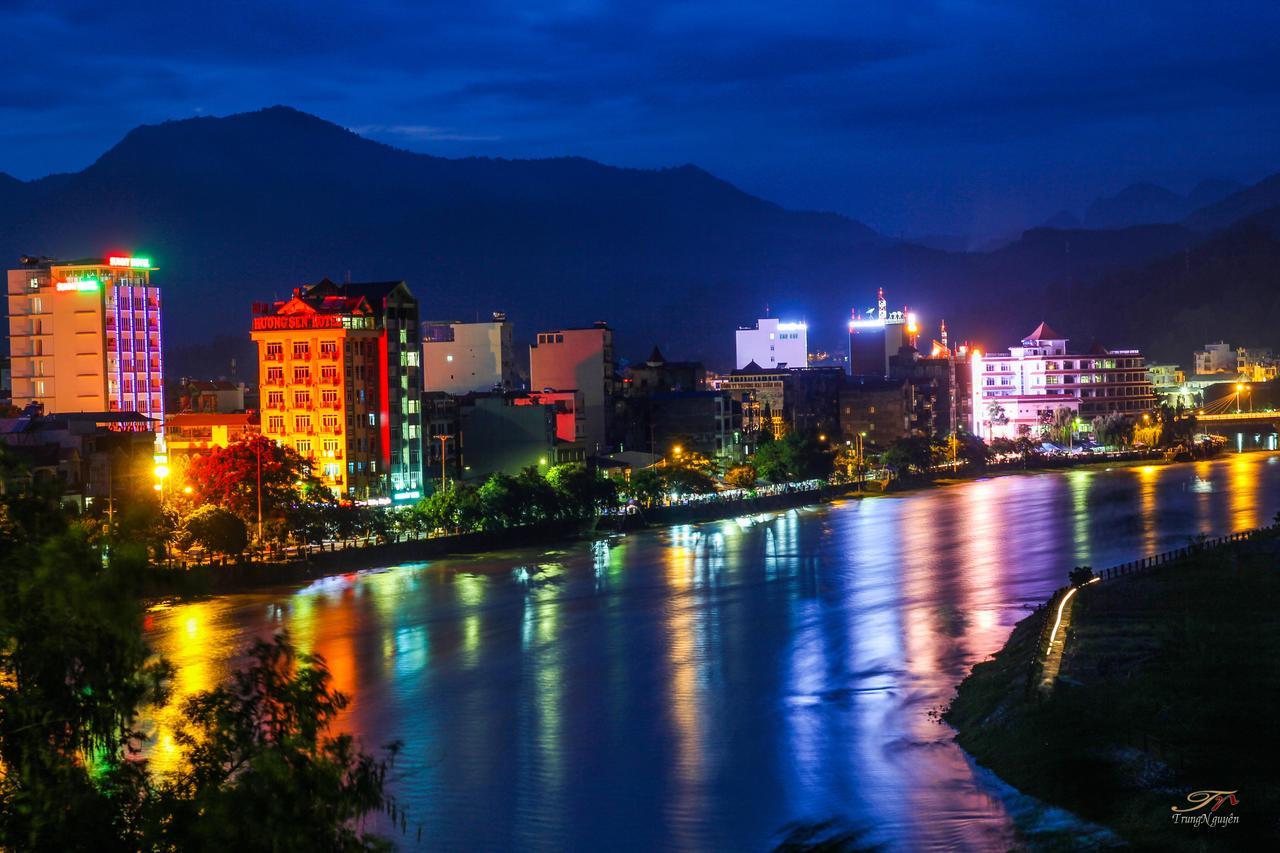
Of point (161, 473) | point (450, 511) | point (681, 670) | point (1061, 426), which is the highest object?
point (1061, 426)

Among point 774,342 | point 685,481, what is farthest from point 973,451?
point 774,342

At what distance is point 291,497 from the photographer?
36969 mm

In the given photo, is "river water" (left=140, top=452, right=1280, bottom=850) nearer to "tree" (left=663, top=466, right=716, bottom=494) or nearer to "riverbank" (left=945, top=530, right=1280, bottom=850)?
"riverbank" (left=945, top=530, right=1280, bottom=850)

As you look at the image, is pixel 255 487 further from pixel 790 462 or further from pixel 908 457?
pixel 908 457

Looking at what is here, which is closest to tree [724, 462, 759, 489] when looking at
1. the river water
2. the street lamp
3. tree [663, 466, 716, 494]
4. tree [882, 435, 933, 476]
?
tree [663, 466, 716, 494]

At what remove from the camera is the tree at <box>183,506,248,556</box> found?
111ft

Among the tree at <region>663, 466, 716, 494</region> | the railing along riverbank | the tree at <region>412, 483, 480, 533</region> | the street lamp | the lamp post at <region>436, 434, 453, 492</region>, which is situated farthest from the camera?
the tree at <region>663, 466, 716, 494</region>

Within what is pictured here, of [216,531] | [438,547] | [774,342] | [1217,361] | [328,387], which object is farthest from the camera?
[1217,361]

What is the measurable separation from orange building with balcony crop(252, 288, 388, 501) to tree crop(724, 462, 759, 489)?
1716cm

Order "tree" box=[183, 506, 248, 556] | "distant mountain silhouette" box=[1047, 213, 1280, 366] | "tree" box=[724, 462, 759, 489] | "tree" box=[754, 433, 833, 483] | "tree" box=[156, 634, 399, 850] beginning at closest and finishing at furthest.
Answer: "tree" box=[156, 634, 399, 850]
"tree" box=[183, 506, 248, 556]
"tree" box=[724, 462, 759, 489]
"tree" box=[754, 433, 833, 483]
"distant mountain silhouette" box=[1047, 213, 1280, 366]

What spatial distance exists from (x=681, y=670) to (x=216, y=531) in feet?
47.6

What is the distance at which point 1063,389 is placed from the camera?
89.9 m

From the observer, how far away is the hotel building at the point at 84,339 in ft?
156

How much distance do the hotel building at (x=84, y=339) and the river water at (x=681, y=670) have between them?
51.1 ft
